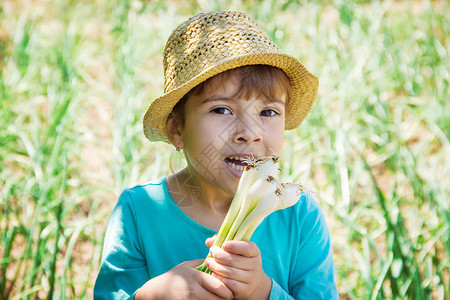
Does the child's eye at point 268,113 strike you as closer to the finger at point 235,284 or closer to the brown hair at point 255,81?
the brown hair at point 255,81

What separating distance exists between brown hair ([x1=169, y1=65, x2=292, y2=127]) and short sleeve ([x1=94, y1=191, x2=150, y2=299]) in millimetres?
389

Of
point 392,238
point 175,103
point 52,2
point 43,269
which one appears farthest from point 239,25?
point 52,2

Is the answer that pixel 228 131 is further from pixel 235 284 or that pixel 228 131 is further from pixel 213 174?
pixel 235 284

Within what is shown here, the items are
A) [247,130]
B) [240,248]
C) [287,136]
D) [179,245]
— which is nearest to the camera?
[240,248]

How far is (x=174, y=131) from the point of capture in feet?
5.13

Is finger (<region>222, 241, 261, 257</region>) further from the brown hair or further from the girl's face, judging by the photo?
the brown hair

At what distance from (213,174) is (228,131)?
0.13m

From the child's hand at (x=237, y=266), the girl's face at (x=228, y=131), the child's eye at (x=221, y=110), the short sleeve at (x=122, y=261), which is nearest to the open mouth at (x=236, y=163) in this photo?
the girl's face at (x=228, y=131)

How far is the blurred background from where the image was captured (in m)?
2.24

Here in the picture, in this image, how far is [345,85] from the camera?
3252 millimetres

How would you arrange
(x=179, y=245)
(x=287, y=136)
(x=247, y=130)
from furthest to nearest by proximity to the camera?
(x=287, y=136)
(x=179, y=245)
(x=247, y=130)

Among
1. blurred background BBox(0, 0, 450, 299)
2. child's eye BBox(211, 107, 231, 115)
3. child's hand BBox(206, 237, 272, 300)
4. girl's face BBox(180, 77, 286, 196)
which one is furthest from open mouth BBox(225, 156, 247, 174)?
blurred background BBox(0, 0, 450, 299)

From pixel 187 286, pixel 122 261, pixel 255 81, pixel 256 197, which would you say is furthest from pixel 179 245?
pixel 255 81

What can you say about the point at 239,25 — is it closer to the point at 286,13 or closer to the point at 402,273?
the point at 402,273
